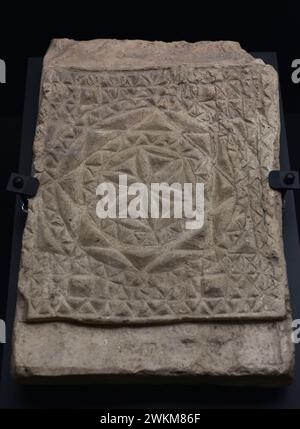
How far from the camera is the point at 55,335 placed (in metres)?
2.77

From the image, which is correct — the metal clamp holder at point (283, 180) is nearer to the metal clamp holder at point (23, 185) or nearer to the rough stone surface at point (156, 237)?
the rough stone surface at point (156, 237)

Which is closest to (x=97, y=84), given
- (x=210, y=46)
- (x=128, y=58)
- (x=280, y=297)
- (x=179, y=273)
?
(x=128, y=58)

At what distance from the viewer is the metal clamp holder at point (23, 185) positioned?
297 centimetres

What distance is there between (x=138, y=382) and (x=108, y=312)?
1.00 ft

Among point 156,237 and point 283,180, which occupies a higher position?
point 283,180

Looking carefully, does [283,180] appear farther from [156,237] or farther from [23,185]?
[23,185]

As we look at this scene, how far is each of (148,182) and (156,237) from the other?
249 mm

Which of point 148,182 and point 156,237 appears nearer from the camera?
point 156,237

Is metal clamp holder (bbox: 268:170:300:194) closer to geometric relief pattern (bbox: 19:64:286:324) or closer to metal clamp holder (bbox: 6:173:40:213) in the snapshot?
geometric relief pattern (bbox: 19:64:286:324)

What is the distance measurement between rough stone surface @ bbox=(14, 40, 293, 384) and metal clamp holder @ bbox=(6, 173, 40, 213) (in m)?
0.03

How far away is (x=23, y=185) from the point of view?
117 inches

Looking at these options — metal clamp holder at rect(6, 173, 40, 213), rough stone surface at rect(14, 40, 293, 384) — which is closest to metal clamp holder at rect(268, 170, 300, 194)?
rough stone surface at rect(14, 40, 293, 384)

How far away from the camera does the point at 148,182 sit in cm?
298

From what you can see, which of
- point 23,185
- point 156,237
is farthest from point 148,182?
point 23,185
